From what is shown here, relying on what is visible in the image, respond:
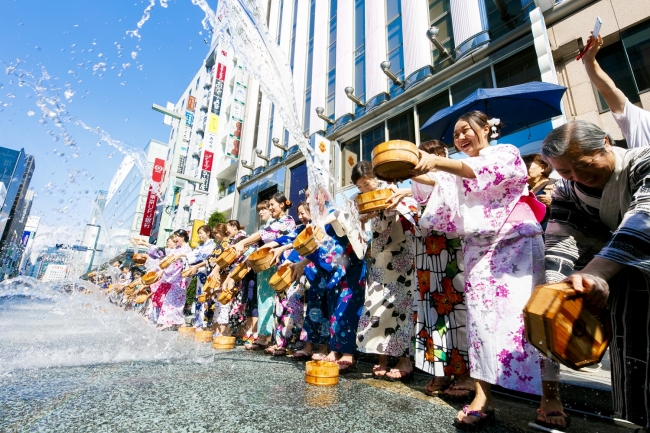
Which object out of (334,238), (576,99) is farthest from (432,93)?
(334,238)

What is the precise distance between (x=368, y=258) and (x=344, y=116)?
9.67 m

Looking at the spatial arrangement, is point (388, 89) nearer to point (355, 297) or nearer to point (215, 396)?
point (355, 297)

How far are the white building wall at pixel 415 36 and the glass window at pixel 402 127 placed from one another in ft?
3.91

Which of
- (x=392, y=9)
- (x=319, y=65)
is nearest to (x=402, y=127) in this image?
(x=392, y=9)

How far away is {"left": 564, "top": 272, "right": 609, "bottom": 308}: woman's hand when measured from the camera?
91cm

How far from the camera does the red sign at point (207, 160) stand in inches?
856

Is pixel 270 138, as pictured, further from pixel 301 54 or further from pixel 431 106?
pixel 431 106

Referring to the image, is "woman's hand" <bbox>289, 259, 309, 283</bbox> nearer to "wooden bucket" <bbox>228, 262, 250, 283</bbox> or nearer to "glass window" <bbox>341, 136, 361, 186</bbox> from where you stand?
"wooden bucket" <bbox>228, 262, 250, 283</bbox>

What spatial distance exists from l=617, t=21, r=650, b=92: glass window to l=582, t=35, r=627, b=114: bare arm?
5694mm

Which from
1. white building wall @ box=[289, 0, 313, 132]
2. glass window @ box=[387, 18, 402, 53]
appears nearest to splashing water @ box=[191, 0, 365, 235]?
glass window @ box=[387, 18, 402, 53]

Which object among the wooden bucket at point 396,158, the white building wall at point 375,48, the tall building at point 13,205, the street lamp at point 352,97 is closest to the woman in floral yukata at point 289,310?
the wooden bucket at point 396,158

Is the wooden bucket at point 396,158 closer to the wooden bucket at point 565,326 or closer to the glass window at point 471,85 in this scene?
the wooden bucket at point 565,326

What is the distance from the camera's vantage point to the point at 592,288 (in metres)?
0.91

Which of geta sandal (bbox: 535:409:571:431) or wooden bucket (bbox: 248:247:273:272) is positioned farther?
wooden bucket (bbox: 248:247:273:272)
